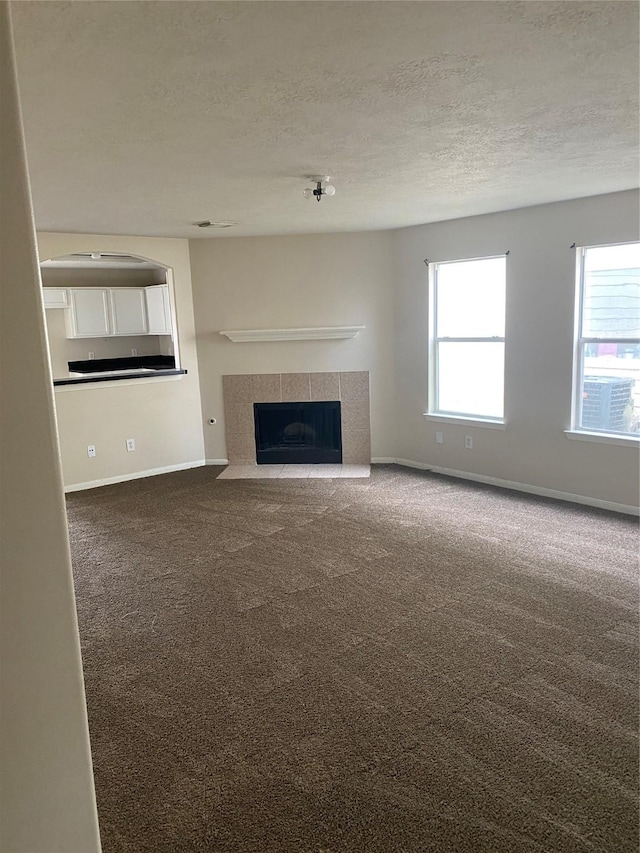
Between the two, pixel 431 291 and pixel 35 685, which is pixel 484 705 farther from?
pixel 431 291

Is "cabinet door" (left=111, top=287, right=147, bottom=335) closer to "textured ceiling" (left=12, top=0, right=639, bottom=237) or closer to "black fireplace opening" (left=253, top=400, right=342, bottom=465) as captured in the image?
"black fireplace opening" (left=253, top=400, right=342, bottom=465)

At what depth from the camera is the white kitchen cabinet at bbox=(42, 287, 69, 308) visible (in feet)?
26.9

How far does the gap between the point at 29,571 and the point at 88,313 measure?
875 cm

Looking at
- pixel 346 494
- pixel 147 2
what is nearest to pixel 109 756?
pixel 147 2

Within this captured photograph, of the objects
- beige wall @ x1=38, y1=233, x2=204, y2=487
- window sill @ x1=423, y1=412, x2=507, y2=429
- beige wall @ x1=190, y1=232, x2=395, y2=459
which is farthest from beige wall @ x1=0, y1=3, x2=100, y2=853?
beige wall @ x1=190, y1=232, x2=395, y2=459

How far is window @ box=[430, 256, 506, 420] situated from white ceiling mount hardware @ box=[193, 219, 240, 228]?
204 cm

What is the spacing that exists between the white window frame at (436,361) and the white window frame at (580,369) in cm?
68

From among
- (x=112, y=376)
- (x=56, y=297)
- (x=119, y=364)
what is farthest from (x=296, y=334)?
(x=119, y=364)

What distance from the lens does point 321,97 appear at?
225 cm

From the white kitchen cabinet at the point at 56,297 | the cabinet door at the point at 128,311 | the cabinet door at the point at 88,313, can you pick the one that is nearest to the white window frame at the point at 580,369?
the cabinet door at the point at 128,311

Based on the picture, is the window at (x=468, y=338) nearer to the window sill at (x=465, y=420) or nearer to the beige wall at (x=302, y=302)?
the window sill at (x=465, y=420)

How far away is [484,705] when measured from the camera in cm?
254

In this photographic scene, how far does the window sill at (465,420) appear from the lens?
559cm

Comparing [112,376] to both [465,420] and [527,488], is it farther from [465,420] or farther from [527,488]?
[527,488]
